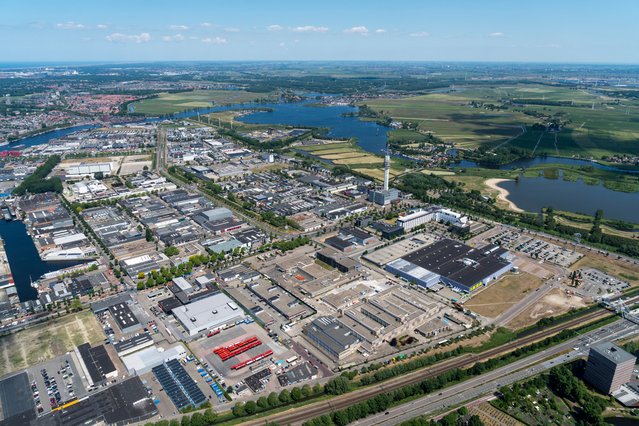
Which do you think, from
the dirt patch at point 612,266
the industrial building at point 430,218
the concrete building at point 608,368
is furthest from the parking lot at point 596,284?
the industrial building at point 430,218

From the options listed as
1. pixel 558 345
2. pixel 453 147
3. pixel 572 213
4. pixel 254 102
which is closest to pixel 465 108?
pixel 453 147

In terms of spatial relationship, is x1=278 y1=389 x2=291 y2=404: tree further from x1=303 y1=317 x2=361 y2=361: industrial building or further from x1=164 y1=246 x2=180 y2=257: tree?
x1=164 y1=246 x2=180 y2=257: tree

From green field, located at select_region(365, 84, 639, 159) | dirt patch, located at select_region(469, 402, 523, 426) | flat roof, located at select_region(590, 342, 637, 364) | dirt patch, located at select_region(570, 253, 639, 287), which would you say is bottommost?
dirt patch, located at select_region(469, 402, 523, 426)

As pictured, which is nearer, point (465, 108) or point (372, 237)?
point (372, 237)

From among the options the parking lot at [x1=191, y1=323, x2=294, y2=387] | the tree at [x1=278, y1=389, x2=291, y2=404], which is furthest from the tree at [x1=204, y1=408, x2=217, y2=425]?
the tree at [x1=278, y1=389, x2=291, y2=404]

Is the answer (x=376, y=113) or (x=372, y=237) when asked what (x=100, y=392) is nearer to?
(x=372, y=237)

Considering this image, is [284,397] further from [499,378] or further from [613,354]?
[613,354]

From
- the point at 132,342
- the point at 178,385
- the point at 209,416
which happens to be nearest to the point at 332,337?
the point at 209,416
